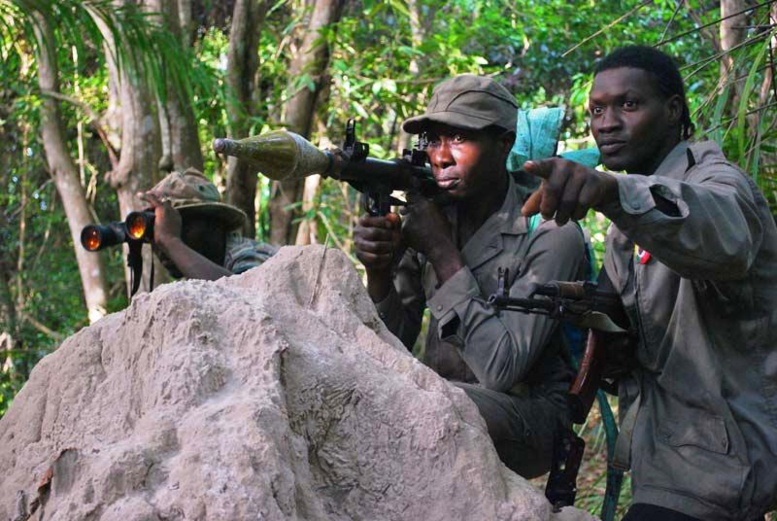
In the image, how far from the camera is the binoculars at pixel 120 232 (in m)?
3.98

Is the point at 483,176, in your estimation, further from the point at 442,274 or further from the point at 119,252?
the point at 119,252

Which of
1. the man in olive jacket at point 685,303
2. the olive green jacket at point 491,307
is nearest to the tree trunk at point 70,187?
the olive green jacket at point 491,307

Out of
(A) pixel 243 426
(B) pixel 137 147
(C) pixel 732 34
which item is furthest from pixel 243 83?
(A) pixel 243 426

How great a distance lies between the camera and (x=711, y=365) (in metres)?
2.56

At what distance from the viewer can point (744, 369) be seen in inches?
102

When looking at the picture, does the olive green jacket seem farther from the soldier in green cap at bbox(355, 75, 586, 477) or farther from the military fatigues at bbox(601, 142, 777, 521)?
the military fatigues at bbox(601, 142, 777, 521)

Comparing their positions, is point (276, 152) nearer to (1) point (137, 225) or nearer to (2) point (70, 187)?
(1) point (137, 225)

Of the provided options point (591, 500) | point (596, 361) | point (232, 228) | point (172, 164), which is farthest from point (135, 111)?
point (596, 361)

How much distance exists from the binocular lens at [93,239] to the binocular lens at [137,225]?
0.20 m

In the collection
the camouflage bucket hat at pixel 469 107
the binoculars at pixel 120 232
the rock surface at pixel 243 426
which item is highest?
the camouflage bucket hat at pixel 469 107

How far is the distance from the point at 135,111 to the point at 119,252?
362 cm

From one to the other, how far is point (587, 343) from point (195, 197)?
7.74 ft

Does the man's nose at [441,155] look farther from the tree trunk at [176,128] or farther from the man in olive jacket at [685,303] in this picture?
the tree trunk at [176,128]

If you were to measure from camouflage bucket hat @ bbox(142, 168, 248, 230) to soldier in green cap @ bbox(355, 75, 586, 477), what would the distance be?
4.82ft
